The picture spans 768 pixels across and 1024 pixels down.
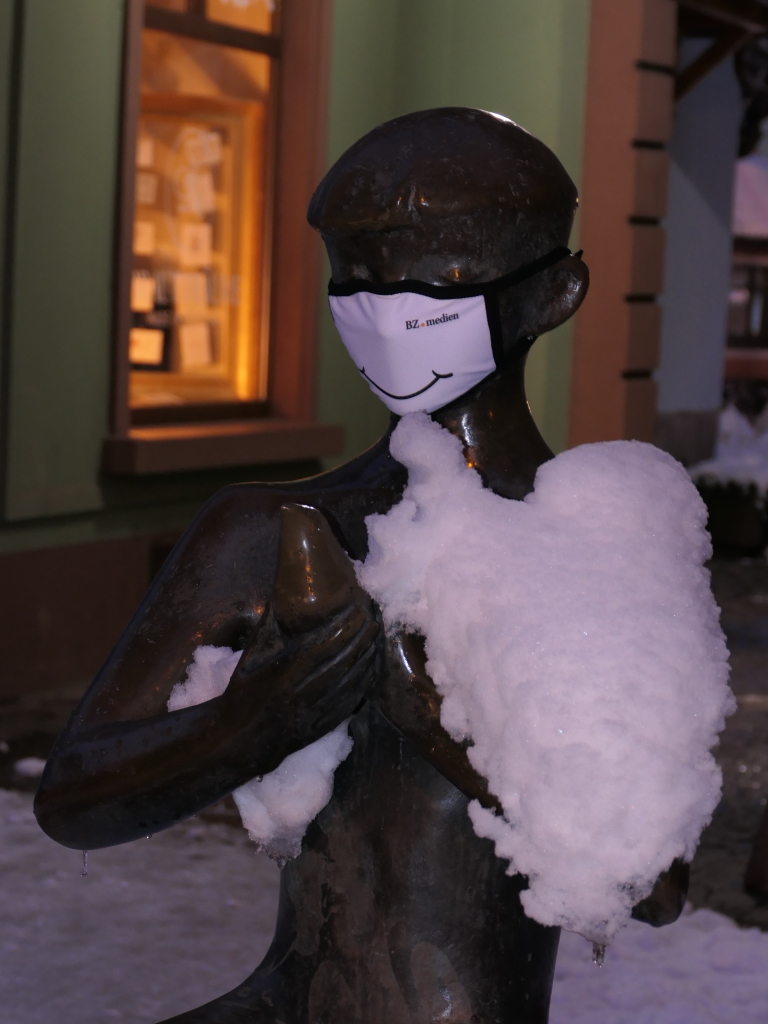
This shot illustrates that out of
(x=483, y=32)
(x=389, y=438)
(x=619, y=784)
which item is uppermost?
(x=483, y=32)

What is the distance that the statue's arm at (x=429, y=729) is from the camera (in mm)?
1443

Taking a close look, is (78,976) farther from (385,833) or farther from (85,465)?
(85,465)

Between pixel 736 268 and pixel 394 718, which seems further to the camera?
pixel 736 268

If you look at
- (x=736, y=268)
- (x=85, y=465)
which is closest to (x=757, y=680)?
(x=85, y=465)

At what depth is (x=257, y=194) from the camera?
734 centimetres

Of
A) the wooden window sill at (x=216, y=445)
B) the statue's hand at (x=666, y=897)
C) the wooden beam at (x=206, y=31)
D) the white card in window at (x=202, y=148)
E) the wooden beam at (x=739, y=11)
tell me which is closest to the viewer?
the statue's hand at (x=666, y=897)

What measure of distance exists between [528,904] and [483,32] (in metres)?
6.47

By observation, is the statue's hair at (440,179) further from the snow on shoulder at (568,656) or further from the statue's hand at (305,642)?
the statue's hand at (305,642)

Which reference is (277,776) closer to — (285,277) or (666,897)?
(666,897)

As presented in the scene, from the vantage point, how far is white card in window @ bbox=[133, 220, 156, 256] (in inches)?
273

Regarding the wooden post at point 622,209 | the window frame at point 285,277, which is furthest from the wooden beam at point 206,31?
the wooden post at point 622,209

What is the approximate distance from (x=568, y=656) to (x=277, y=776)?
363 millimetres

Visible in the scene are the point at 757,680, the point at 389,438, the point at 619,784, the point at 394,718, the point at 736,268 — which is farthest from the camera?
the point at 736,268

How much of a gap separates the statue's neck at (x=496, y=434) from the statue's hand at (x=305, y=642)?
0.92ft
